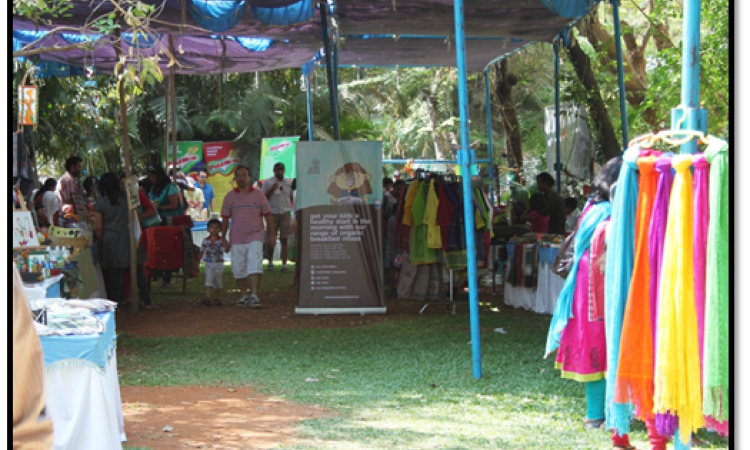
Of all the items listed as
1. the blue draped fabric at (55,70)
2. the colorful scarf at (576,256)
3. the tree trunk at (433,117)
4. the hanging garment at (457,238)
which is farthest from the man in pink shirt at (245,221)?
the tree trunk at (433,117)

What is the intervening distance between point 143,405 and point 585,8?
23.0 feet

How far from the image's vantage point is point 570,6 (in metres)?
10.2

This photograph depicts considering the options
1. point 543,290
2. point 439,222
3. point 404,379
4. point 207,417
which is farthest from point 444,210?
point 207,417

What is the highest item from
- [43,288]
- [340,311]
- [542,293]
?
[43,288]

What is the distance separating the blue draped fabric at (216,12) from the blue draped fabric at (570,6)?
377cm

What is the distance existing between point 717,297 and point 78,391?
3220 mm

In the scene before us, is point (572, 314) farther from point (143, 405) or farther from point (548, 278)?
point (548, 278)

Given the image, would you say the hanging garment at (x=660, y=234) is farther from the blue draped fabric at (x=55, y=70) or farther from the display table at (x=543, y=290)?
the blue draped fabric at (x=55, y=70)

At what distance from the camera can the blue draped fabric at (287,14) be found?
11.4 m

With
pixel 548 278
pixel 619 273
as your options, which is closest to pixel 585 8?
pixel 548 278

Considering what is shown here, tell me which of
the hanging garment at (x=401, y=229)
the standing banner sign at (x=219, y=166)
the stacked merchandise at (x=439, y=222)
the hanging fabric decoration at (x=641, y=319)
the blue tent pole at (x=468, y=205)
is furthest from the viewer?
the standing banner sign at (x=219, y=166)

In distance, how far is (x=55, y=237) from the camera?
9109 millimetres

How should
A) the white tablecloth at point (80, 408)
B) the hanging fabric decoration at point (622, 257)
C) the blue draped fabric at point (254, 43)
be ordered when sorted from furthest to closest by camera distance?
the blue draped fabric at point (254, 43)
the white tablecloth at point (80, 408)
the hanging fabric decoration at point (622, 257)

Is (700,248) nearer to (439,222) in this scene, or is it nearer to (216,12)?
(439,222)
